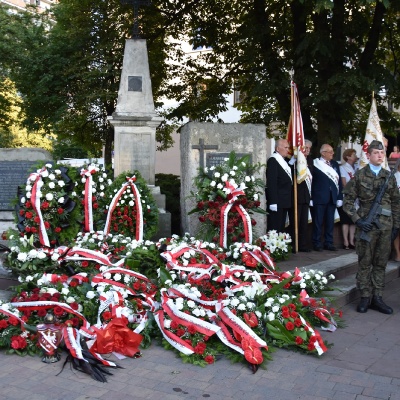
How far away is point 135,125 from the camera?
1063 centimetres

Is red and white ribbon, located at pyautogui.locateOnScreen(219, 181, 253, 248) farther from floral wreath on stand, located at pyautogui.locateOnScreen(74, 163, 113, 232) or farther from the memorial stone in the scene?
the memorial stone

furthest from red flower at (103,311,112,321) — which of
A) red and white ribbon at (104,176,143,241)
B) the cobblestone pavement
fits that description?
red and white ribbon at (104,176,143,241)

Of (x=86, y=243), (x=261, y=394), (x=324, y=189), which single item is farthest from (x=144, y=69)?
(x=261, y=394)

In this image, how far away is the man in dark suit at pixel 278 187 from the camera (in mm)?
9281

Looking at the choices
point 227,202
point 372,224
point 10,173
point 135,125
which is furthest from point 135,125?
point 372,224

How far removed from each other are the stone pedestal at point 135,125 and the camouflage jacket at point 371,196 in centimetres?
445

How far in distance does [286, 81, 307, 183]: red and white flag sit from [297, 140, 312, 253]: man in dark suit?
15 centimetres

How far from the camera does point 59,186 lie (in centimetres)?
764

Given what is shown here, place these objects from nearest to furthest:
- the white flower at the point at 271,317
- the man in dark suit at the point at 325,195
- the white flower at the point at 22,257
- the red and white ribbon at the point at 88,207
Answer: the white flower at the point at 271,317 < the white flower at the point at 22,257 < the red and white ribbon at the point at 88,207 < the man in dark suit at the point at 325,195

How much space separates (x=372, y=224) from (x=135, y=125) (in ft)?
17.4

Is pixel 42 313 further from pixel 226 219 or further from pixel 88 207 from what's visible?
pixel 226 219

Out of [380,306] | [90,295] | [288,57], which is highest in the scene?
[288,57]

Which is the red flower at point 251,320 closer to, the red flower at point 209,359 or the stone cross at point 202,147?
the red flower at point 209,359

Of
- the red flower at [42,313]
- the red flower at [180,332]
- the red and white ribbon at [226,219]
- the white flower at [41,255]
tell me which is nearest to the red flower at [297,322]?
the red flower at [180,332]
